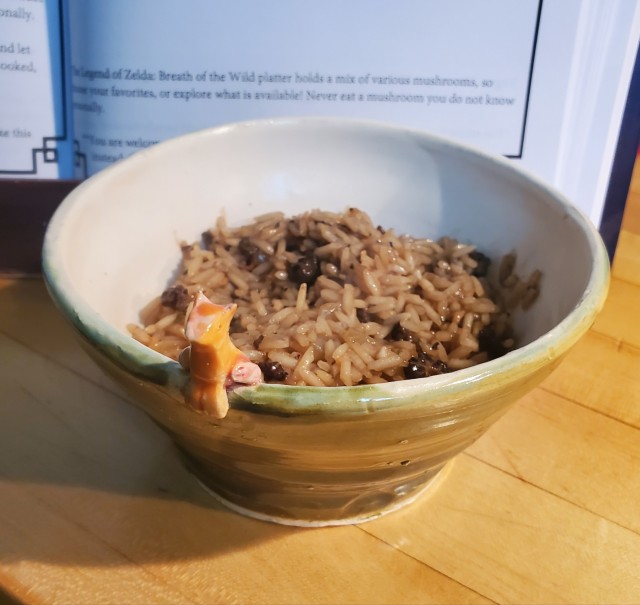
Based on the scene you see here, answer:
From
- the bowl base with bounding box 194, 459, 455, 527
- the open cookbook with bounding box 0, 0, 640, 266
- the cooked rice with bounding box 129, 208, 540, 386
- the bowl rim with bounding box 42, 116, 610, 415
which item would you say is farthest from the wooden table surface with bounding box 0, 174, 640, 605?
the open cookbook with bounding box 0, 0, 640, 266

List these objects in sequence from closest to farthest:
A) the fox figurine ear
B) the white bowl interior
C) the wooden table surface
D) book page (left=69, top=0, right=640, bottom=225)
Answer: the fox figurine ear → the wooden table surface → the white bowl interior → book page (left=69, top=0, right=640, bottom=225)

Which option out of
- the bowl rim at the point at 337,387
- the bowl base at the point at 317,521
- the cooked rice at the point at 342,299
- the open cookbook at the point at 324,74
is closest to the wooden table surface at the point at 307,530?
the bowl base at the point at 317,521

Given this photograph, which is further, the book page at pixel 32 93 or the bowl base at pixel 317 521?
the book page at pixel 32 93

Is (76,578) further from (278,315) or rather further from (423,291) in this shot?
(423,291)

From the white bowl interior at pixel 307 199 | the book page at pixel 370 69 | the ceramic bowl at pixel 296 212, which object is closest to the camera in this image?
the ceramic bowl at pixel 296 212

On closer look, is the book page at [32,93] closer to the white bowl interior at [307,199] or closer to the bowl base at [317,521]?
the white bowl interior at [307,199]

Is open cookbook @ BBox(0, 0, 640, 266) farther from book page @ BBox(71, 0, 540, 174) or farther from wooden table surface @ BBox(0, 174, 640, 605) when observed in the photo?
wooden table surface @ BBox(0, 174, 640, 605)

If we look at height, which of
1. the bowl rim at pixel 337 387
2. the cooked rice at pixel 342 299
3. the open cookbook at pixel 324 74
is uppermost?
the open cookbook at pixel 324 74
